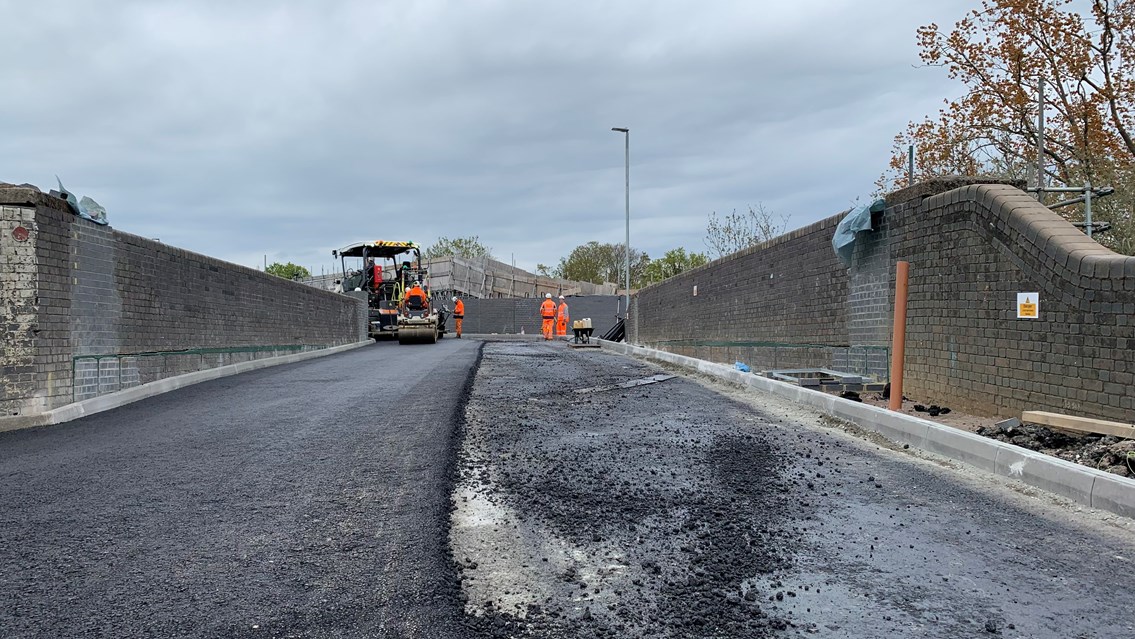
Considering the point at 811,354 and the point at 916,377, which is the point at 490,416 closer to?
the point at 916,377

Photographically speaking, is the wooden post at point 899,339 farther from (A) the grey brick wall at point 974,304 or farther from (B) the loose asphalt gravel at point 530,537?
(B) the loose asphalt gravel at point 530,537

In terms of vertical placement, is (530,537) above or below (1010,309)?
below

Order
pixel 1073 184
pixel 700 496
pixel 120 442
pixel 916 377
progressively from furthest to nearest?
pixel 1073 184
pixel 916 377
pixel 120 442
pixel 700 496

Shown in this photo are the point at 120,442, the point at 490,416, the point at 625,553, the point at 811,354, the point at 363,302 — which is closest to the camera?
the point at 625,553

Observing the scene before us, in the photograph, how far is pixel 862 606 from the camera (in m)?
3.22

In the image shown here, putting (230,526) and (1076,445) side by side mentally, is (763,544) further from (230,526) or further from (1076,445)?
(1076,445)

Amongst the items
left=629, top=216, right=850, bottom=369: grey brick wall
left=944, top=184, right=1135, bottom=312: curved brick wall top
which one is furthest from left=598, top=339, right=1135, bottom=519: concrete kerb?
left=629, top=216, right=850, bottom=369: grey brick wall

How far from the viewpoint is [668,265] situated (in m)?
71.6

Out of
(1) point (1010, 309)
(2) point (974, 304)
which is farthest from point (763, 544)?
(2) point (974, 304)

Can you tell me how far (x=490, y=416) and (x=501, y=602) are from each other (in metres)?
4.78

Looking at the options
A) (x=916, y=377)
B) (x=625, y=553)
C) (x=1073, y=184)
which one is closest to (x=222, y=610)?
(x=625, y=553)

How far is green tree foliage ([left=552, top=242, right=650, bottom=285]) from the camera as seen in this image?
7475 cm

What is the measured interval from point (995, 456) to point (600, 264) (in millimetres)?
69856

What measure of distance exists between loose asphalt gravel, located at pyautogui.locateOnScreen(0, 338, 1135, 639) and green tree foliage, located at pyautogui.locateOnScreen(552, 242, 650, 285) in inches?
2652
